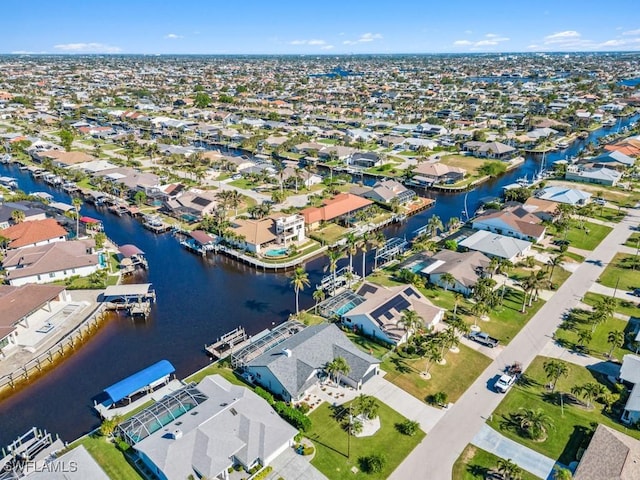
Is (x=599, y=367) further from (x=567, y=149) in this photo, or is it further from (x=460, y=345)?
(x=567, y=149)

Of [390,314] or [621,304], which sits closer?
[390,314]

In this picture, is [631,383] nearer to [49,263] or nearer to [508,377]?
[508,377]

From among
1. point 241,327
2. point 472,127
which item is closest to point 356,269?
point 241,327

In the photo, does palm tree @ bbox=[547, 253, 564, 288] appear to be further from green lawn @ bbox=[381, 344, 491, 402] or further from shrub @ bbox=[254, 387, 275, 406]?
shrub @ bbox=[254, 387, 275, 406]

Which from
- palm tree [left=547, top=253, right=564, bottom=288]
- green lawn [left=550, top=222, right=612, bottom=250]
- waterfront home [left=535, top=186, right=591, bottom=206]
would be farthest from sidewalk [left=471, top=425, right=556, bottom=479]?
waterfront home [left=535, top=186, right=591, bottom=206]

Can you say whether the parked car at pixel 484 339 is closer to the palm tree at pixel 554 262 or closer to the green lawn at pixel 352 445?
the green lawn at pixel 352 445

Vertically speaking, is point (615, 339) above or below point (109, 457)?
above

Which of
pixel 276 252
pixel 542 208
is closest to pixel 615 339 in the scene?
pixel 542 208

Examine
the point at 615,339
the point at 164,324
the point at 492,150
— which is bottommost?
the point at 164,324
